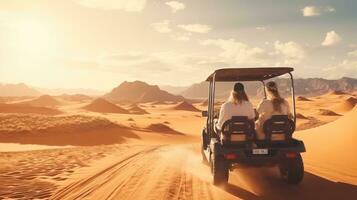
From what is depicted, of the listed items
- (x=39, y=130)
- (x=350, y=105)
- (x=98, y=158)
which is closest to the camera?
(x=98, y=158)

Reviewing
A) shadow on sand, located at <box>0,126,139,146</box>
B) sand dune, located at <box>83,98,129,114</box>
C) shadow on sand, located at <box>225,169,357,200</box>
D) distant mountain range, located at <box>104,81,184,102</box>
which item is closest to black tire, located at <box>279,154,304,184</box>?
shadow on sand, located at <box>225,169,357,200</box>

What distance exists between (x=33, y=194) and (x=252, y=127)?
467cm

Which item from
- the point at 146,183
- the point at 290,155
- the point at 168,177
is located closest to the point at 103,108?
the point at 168,177

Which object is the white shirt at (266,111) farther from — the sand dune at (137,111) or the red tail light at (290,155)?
the sand dune at (137,111)

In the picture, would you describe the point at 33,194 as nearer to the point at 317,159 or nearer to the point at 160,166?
the point at 160,166

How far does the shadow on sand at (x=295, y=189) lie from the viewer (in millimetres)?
7457

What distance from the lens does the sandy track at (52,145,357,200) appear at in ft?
24.7

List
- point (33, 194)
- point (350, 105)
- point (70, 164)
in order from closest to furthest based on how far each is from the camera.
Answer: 1. point (33, 194)
2. point (70, 164)
3. point (350, 105)

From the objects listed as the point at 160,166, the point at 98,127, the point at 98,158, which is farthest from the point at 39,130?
the point at 160,166

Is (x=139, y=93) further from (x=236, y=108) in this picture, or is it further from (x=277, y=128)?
(x=277, y=128)

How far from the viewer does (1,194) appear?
7840 millimetres

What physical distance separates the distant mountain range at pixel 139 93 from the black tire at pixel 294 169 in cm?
16501

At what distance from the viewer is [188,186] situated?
838 cm

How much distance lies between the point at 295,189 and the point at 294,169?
16.5 inches
